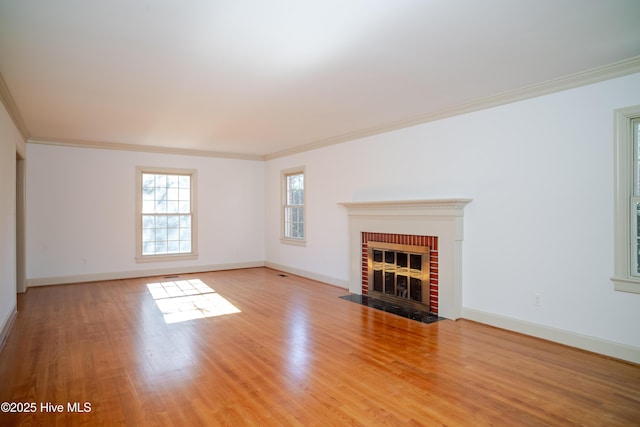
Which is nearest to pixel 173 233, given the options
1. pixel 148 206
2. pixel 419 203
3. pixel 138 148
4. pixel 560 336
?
pixel 148 206

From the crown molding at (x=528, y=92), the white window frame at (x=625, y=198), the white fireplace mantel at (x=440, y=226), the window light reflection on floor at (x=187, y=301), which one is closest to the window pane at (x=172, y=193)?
the window light reflection on floor at (x=187, y=301)

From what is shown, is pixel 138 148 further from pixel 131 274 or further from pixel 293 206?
→ pixel 293 206

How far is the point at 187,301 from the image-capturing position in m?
5.46

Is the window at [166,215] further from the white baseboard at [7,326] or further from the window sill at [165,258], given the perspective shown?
the white baseboard at [7,326]

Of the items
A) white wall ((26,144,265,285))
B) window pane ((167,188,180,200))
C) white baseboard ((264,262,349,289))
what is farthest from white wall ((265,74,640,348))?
window pane ((167,188,180,200))

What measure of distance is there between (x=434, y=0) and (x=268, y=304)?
13.7 ft

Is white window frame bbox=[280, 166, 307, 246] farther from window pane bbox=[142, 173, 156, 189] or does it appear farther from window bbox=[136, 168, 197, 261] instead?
window pane bbox=[142, 173, 156, 189]

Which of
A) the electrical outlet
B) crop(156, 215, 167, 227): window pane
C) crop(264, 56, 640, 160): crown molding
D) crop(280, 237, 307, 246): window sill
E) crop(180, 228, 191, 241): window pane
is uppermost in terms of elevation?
crop(264, 56, 640, 160): crown molding

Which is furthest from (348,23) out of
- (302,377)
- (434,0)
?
(302,377)

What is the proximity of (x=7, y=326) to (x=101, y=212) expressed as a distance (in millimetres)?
3288

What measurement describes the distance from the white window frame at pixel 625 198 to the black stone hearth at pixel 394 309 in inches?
74.6

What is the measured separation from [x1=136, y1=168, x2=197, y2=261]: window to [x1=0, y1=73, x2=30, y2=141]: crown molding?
6.56 feet

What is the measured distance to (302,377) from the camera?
2965mm

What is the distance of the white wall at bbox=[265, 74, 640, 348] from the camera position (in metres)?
3.41
